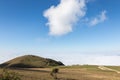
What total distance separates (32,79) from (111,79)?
1111 inches

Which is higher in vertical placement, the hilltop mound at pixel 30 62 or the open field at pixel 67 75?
the hilltop mound at pixel 30 62

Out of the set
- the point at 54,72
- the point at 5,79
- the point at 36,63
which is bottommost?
the point at 5,79

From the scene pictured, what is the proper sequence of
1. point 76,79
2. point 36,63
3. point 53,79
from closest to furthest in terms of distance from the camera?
point 53,79 < point 76,79 < point 36,63

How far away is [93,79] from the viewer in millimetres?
81250

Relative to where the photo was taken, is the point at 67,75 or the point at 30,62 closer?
the point at 67,75

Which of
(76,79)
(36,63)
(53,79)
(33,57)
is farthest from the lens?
(33,57)

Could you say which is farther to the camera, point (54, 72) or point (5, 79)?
point (54, 72)

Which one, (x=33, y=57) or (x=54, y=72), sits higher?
(x=33, y=57)

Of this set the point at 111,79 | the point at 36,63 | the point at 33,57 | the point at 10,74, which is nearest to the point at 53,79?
the point at 111,79

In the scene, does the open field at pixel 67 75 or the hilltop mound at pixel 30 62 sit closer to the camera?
the open field at pixel 67 75

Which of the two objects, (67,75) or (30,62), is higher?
(30,62)

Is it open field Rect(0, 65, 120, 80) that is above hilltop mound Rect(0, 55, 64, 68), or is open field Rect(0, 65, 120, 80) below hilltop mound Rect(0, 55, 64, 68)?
below

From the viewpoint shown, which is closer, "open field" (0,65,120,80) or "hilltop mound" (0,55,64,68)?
"open field" (0,65,120,80)

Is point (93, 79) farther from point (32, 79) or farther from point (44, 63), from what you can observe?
point (44, 63)
